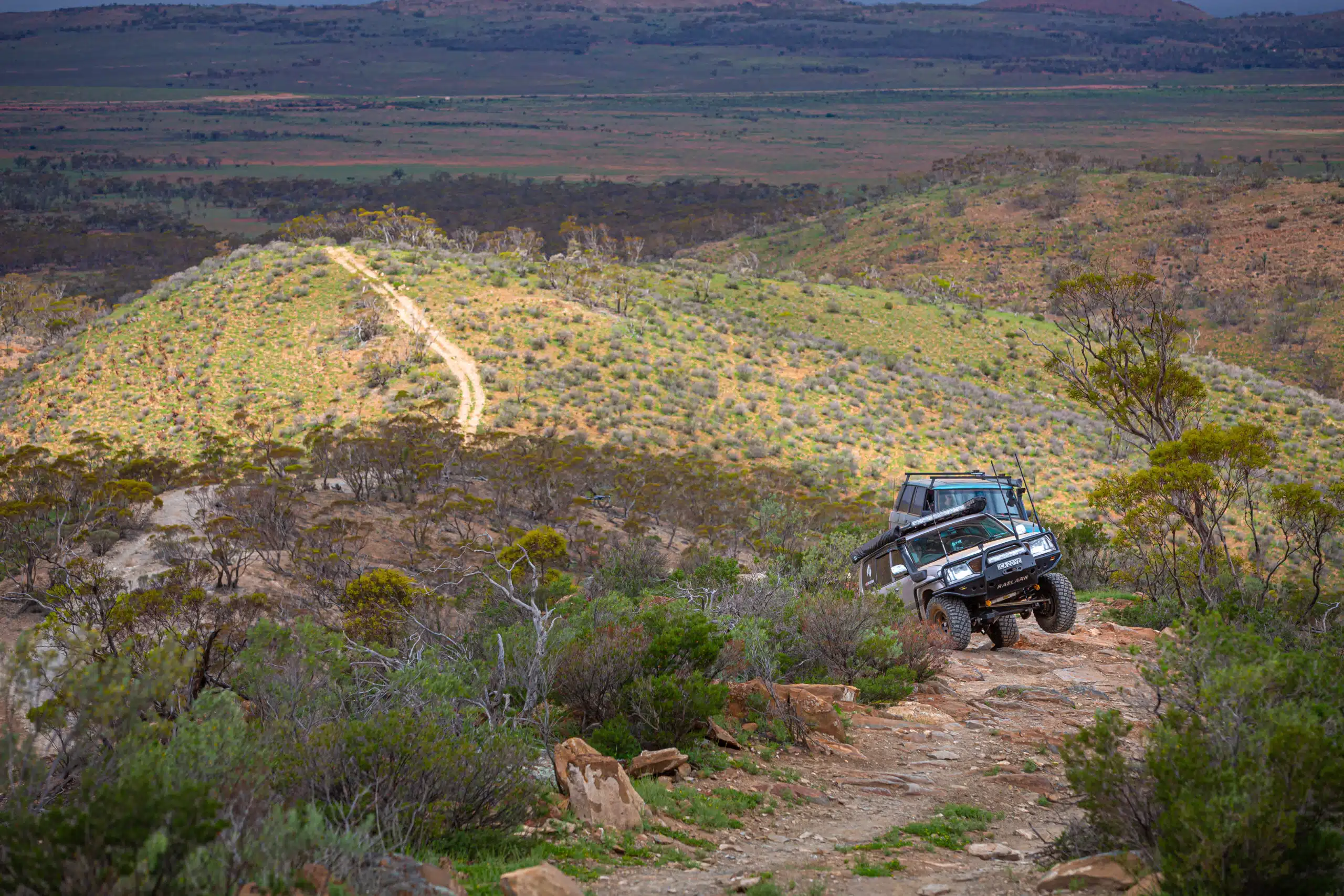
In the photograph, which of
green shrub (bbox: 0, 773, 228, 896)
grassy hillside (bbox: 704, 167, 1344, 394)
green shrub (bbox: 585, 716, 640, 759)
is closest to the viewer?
green shrub (bbox: 0, 773, 228, 896)

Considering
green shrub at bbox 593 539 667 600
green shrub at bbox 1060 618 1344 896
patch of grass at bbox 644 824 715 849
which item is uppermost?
green shrub at bbox 1060 618 1344 896

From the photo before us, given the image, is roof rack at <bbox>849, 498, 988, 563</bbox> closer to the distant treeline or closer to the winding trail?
the winding trail

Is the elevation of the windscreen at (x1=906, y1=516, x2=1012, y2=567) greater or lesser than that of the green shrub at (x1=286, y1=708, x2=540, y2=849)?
lesser

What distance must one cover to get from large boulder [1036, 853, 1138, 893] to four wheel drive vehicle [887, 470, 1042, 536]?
8.13 metres

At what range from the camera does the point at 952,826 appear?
22.0 feet

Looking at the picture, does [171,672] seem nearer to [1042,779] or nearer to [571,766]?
[571,766]

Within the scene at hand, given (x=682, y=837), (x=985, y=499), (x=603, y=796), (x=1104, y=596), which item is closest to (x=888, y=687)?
(x=682, y=837)

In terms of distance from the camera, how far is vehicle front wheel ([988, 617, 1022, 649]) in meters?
12.3

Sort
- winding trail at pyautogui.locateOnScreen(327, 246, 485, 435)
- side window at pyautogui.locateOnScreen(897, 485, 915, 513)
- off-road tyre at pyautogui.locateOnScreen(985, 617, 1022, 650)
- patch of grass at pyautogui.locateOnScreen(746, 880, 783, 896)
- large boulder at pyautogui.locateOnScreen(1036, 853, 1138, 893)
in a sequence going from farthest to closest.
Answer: winding trail at pyautogui.locateOnScreen(327, 246, 485, 435) → side window at pyautogui.locateOnScreen(897, 485, 915, 513) → off-road tyre at pyautogui.locateOnScreen(985, 617, 1022, 650) → patch of grass at pyautogui.locateOnScreen(746, 880, 783, 896) → large boulder at pyautogui.locateOnScreen(1036, 853, 1138, 893)

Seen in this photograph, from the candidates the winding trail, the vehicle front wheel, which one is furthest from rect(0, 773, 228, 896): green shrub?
the winding trail

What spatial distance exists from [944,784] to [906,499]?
7.42m

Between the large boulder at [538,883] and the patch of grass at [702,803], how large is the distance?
1747 millimetres

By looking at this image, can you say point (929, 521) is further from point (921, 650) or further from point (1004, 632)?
point (921, 650)

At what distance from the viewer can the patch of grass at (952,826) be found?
6402 mm
